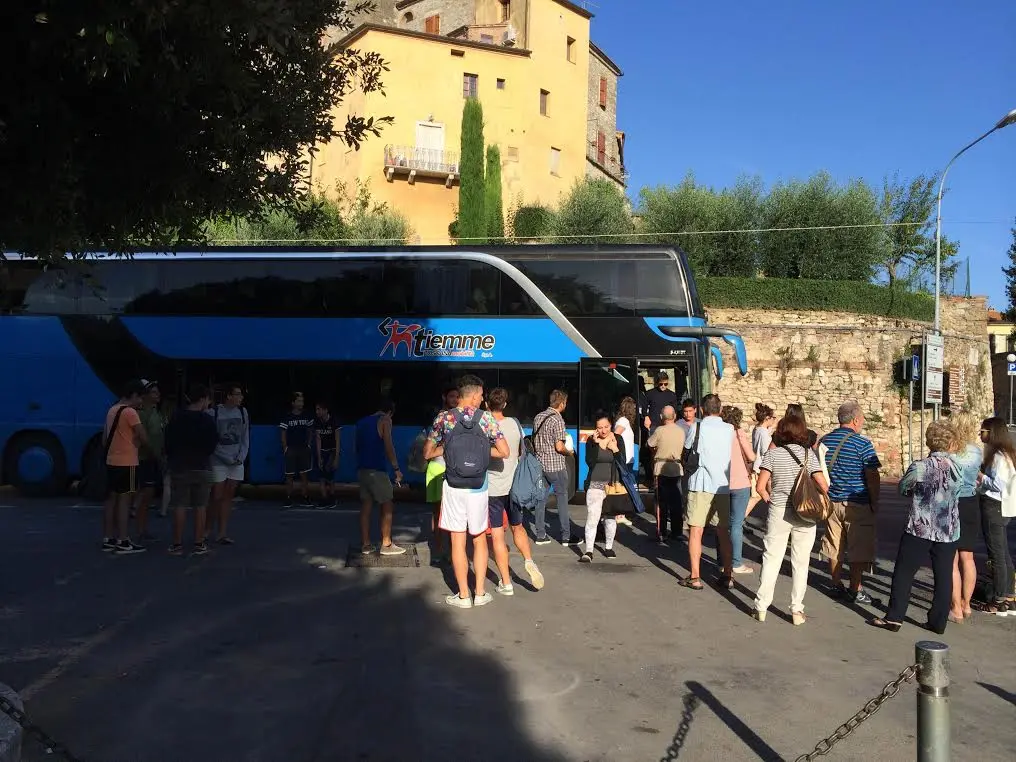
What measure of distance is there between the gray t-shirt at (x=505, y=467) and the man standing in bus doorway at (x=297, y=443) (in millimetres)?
6586

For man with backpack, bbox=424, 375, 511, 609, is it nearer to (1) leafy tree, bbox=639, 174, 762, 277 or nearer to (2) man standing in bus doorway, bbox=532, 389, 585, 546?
(2) man standing in bus doorway, bbox=532, 389, 585, 546

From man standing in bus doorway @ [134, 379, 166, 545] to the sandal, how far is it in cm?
746

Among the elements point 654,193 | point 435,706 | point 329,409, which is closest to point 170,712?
point 435,706

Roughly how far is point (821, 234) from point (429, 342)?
22374 mm

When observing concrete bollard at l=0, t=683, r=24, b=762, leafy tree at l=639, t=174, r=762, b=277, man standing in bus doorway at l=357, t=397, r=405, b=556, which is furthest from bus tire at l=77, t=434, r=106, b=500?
leafy tree at l=639, t=174, r=762, b=277

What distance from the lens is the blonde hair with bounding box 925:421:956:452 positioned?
24.5 ft

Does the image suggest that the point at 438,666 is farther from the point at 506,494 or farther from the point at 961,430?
the point at 961,430

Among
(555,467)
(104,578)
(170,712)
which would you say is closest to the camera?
(170,712)

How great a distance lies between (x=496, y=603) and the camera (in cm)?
816

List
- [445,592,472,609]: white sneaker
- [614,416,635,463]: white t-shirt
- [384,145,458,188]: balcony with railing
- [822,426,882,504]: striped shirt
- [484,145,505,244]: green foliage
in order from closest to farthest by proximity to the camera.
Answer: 1. [445,592,472,609]: white sneaker
2. [822,426,882,504]: striped shirt
3. [614,416,635,463]: white t-shirt
4. [484,145,505,244]: green foliage
5. [384,145,458,188]: balcony with railing

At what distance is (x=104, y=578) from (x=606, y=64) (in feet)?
164

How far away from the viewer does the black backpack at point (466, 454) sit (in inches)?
305

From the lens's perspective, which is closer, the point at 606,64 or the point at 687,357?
the point at 687,357

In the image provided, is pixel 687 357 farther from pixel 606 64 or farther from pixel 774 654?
pixel 606 64
